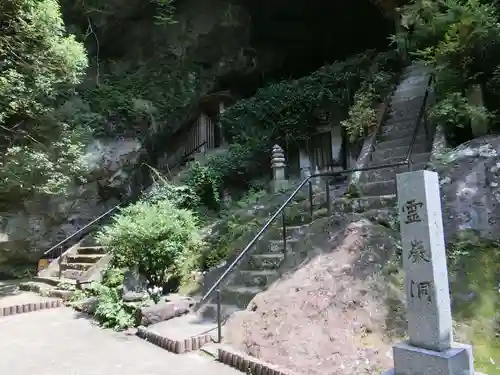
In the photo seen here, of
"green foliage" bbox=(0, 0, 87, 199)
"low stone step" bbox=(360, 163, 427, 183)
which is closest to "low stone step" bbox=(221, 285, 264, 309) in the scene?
"low stone step" bbox=(360, 163, 427, 183)

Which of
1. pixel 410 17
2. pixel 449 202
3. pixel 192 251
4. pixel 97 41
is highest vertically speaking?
pixel 97 41

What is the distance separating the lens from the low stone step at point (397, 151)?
8602 mm

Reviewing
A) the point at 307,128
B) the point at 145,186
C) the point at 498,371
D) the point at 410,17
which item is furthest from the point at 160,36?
the point at 498,371

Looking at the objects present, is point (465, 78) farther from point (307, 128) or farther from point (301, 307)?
point (307, 128)

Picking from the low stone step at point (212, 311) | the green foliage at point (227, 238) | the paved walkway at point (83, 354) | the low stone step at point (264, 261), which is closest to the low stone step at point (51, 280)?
the paved walkway at point (83, 354)

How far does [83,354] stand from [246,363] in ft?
8.08

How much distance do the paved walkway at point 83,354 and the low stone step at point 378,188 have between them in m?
4.20

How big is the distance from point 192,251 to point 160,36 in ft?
34.0

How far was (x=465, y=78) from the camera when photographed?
7227mm

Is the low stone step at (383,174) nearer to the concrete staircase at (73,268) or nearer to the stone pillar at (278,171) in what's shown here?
the stone pillar at (278,171)

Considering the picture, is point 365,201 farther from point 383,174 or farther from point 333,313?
point 333,313

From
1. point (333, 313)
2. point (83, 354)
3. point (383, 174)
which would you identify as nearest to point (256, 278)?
point (333, 313)

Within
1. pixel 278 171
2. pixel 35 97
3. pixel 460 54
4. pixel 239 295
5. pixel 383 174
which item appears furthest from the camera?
pixel 278 171

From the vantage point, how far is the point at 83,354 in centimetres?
546
